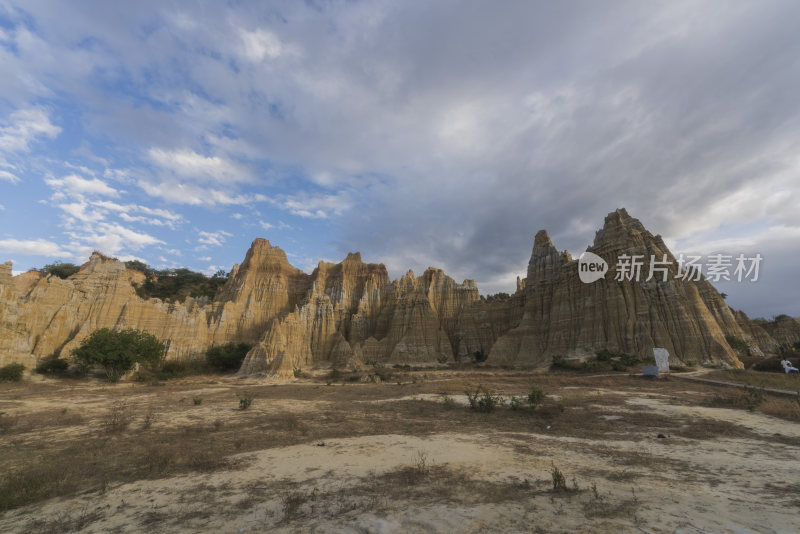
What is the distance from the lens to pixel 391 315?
71688 millimetres

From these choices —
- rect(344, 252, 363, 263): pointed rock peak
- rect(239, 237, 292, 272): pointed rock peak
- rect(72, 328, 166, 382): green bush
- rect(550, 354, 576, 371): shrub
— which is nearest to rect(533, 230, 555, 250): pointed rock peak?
rect(550, 354, 576, 371): shrub

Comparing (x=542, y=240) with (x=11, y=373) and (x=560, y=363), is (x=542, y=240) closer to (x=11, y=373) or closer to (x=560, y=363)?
(x=560, y=363)

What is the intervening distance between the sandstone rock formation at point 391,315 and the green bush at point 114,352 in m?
6.02

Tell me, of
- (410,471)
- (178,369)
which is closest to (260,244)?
(178,369)

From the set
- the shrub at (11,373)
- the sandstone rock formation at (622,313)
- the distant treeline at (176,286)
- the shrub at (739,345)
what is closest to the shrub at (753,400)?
the sandstone rock formation at (622,313)

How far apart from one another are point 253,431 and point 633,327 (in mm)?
46415

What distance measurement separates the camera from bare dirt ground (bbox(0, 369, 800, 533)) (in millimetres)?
5188

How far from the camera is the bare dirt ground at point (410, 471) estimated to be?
17.0 feet

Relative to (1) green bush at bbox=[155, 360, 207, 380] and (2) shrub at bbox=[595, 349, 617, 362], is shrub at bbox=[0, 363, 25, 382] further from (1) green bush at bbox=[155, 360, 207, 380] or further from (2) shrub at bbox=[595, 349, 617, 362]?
(2) shrub at bbox=[595, 349, 617, 362]

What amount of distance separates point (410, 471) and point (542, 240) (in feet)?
207

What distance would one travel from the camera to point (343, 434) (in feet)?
39.1

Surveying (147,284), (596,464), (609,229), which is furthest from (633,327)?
(147,284)

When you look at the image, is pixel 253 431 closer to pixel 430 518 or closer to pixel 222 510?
pixel 222 510

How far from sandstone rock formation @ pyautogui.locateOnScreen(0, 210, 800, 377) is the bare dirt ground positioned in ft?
93.6
